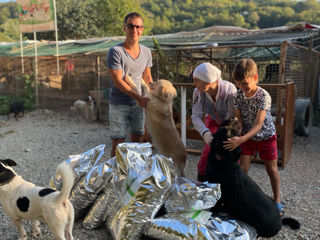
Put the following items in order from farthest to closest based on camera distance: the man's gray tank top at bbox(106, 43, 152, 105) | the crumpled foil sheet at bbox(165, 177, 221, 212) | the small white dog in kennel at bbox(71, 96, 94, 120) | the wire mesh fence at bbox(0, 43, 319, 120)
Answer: the small white dog in kennel at bbox(71, 96, 94, 120)
the wire mesh fence at bbox(0, 43, 319, 120)
the man's gray tank top at bbox(106, 43, 152, 105)
the crumpled foil sheet at bbox(165, 177, 221, 212)

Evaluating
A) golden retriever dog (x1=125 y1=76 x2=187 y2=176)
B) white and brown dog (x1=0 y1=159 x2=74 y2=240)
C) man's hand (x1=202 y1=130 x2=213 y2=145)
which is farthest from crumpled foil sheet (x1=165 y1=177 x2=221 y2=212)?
golden retriever dog (x1=125 y1=76 x2=187 y2=176)

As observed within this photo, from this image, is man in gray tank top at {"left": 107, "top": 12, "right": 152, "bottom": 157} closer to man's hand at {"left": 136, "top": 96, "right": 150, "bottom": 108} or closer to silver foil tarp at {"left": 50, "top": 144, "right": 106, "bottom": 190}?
man's hand at {"left": 136, "top": 96, "right": 150, "bottom": 108}

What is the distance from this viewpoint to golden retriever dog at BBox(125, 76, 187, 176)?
3.47 m

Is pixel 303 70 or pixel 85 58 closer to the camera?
pixel 303 70

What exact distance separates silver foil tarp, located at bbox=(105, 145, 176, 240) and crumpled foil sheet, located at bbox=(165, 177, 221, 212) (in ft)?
0.34

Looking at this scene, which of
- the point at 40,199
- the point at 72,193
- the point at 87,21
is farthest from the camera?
the point at 87,21

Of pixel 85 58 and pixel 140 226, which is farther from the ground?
pixel 85 58

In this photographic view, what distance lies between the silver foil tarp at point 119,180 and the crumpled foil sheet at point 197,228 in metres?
0.41

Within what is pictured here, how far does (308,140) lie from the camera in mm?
6066

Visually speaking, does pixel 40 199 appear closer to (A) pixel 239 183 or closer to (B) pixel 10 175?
(B) pixel 10 175

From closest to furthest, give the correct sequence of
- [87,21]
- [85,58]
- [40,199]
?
[40,199], [85,58], [87,21]

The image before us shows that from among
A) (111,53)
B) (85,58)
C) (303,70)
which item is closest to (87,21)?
(85,58)

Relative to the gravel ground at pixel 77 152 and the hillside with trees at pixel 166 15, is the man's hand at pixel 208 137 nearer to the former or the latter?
the gravel ground at pixel 77 152

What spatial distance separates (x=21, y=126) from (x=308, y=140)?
7437mm
